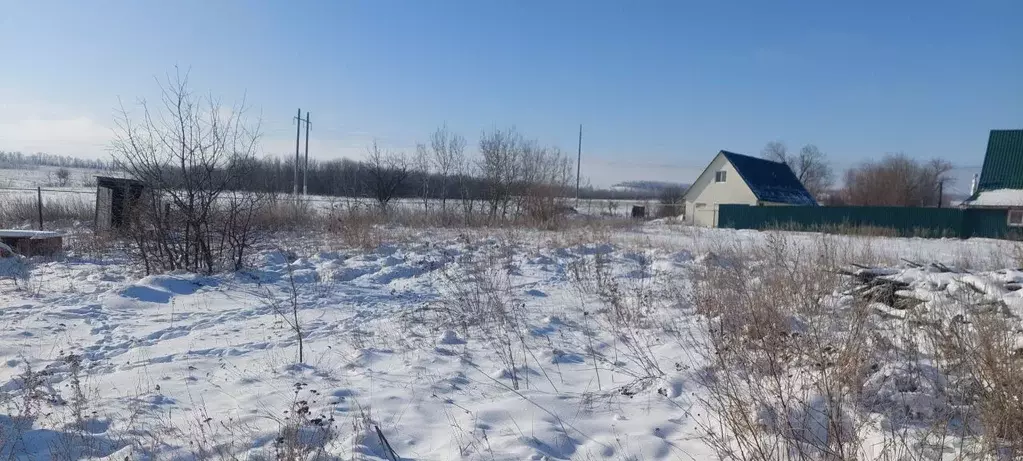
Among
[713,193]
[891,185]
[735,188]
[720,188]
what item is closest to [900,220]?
[735,188]

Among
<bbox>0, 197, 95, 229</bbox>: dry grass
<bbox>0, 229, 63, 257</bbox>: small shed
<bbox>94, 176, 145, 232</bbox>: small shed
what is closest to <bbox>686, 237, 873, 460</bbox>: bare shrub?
<bbox>0, 229, 63, 257</bbox>: small shed

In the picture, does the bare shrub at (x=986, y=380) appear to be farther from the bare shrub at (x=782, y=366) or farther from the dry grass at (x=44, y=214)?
the dry grass at (x=44, y=214)

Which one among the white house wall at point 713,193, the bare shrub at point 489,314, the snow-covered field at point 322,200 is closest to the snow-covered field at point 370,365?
the bare shrub at point 489,314

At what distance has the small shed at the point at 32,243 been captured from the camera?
30.7 ft

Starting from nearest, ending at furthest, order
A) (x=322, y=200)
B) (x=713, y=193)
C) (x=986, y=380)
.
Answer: (x=986, y=380) < (x=322, y=200) < (x=713, y=193)

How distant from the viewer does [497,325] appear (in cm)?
551

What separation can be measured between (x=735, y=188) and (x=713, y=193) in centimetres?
143

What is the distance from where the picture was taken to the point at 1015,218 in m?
23.5

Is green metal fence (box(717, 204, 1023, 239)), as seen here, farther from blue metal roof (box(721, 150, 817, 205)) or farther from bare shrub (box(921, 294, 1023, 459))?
bare shrub (box(921, 294, 1023, 459))

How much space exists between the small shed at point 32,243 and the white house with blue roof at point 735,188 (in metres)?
30.4

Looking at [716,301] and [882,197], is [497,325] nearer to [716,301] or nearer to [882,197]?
[716,301]

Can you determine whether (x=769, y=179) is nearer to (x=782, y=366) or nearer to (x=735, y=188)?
(x=735, y=188)

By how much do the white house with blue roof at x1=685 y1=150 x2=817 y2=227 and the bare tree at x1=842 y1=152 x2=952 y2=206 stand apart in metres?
13.7

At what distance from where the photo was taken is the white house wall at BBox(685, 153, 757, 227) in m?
33.6
